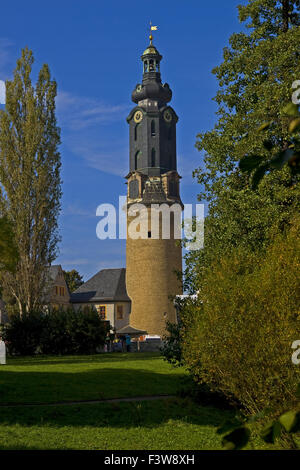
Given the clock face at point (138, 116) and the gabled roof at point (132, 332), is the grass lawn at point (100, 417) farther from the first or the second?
the clock face at point (138, 116)

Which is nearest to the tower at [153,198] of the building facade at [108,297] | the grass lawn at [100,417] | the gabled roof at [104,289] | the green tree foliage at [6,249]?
the building facade at [108,297]

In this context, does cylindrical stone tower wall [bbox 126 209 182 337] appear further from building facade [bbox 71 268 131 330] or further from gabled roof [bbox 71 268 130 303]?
gabled roof [bbox 71 268 130 303]

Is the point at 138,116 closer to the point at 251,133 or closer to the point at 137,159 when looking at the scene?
the point at 137,159

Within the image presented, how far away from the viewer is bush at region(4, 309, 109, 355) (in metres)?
38.4

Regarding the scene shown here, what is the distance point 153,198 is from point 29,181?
2977 cm

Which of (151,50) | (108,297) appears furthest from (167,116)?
(108,297)

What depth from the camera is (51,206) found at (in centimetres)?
4219

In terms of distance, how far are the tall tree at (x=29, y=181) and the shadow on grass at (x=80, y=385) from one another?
58.4ft

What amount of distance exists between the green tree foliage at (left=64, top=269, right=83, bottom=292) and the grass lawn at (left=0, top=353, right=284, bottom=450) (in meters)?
67.8

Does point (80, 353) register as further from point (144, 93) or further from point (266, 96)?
point (144, 93)

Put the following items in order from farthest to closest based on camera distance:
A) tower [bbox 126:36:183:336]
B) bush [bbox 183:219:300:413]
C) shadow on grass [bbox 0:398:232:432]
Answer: tower [bbox 126:36:183:336] → shadow on grass [bbox 0:398:232:432] → bush [bbox 183:219:300:413]

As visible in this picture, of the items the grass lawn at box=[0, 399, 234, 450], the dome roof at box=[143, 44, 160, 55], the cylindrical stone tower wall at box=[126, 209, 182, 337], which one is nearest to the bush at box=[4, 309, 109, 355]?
the grass lawn at box=[0, 399, 234, 450]

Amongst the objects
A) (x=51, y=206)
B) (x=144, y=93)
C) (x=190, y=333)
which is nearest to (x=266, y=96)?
(x=190, y=333)

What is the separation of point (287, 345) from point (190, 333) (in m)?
3.93
